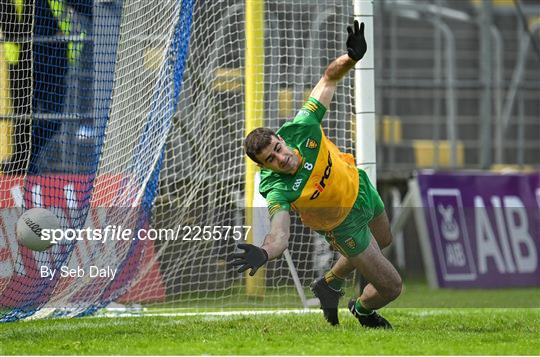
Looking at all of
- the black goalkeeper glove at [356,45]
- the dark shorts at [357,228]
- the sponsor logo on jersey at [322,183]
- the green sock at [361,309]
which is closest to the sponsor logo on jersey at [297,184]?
the sponsor logo on jersey at [322,183]

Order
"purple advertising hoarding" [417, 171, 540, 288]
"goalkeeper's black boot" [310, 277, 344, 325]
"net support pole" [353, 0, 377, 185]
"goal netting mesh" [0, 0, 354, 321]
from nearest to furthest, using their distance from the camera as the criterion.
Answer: "goalkeeper's black boot" [310, 277, 344, 325], "goal netting mesh" [0, 0, 354, 321], "net support pole" [353, 0, 377, 185], "purple advertising hoarding" [417, 171, 540, 288]

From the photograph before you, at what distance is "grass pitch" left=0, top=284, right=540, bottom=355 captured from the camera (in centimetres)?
637

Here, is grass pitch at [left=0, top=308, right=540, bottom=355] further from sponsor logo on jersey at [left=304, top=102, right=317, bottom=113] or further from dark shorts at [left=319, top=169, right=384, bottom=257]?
sponsor logo on jersey at [left=304, top=102, right=317, bottom=113]

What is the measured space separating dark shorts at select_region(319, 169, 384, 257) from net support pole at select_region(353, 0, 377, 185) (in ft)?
3.31

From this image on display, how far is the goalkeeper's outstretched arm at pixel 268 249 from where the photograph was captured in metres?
6.05

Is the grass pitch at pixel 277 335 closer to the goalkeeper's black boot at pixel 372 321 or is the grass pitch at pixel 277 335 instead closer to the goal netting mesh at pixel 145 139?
the goalkeeper's black boot at pixel 372 321

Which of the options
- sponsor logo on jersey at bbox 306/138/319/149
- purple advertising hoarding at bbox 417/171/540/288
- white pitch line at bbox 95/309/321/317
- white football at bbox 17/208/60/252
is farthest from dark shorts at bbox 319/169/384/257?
purple advertising hoarding at bbox 417/171/540/288

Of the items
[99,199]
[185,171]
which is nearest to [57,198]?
[99,199]

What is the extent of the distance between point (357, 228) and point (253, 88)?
251 centimetres

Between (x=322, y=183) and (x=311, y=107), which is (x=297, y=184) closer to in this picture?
(x=322, y=183)

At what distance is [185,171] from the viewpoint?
9906mm

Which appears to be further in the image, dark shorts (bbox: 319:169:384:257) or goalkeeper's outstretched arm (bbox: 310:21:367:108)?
dark shorts (bbox: 319:169:384:257)

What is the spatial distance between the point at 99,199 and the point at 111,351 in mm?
2428

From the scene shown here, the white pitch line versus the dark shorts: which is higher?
the dark shorts
